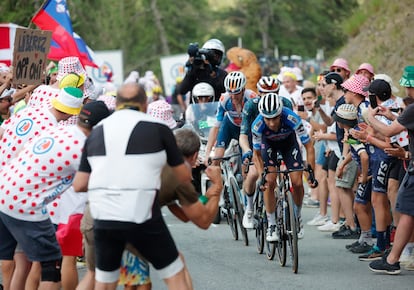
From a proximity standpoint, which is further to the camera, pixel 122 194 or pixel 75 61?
pixel 75 61

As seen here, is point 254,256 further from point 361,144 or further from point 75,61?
point 75,61

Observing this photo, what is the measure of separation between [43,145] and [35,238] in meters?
0.76

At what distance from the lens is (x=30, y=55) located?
1281cm

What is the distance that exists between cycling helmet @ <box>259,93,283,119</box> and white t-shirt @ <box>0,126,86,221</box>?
143 inches

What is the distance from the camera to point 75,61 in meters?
12.9

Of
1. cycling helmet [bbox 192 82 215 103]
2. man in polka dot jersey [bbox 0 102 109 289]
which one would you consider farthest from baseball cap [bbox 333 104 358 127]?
man in polka dot jersey [bbox 0 102 109 289]

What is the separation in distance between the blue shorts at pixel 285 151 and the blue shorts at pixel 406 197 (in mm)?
1696

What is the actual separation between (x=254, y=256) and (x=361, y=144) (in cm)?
185

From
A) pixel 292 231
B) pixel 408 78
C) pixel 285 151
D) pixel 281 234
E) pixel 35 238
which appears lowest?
pixel 281 234

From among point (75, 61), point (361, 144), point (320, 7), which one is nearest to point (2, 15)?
point (75, 61)

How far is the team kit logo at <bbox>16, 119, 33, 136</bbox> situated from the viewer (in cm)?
978

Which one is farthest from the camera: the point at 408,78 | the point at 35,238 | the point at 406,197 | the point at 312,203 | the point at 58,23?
the point at 312,203

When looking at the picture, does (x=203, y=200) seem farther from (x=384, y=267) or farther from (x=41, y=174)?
(x=384, y=267)

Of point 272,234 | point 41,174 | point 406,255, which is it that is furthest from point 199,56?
point 41,174
